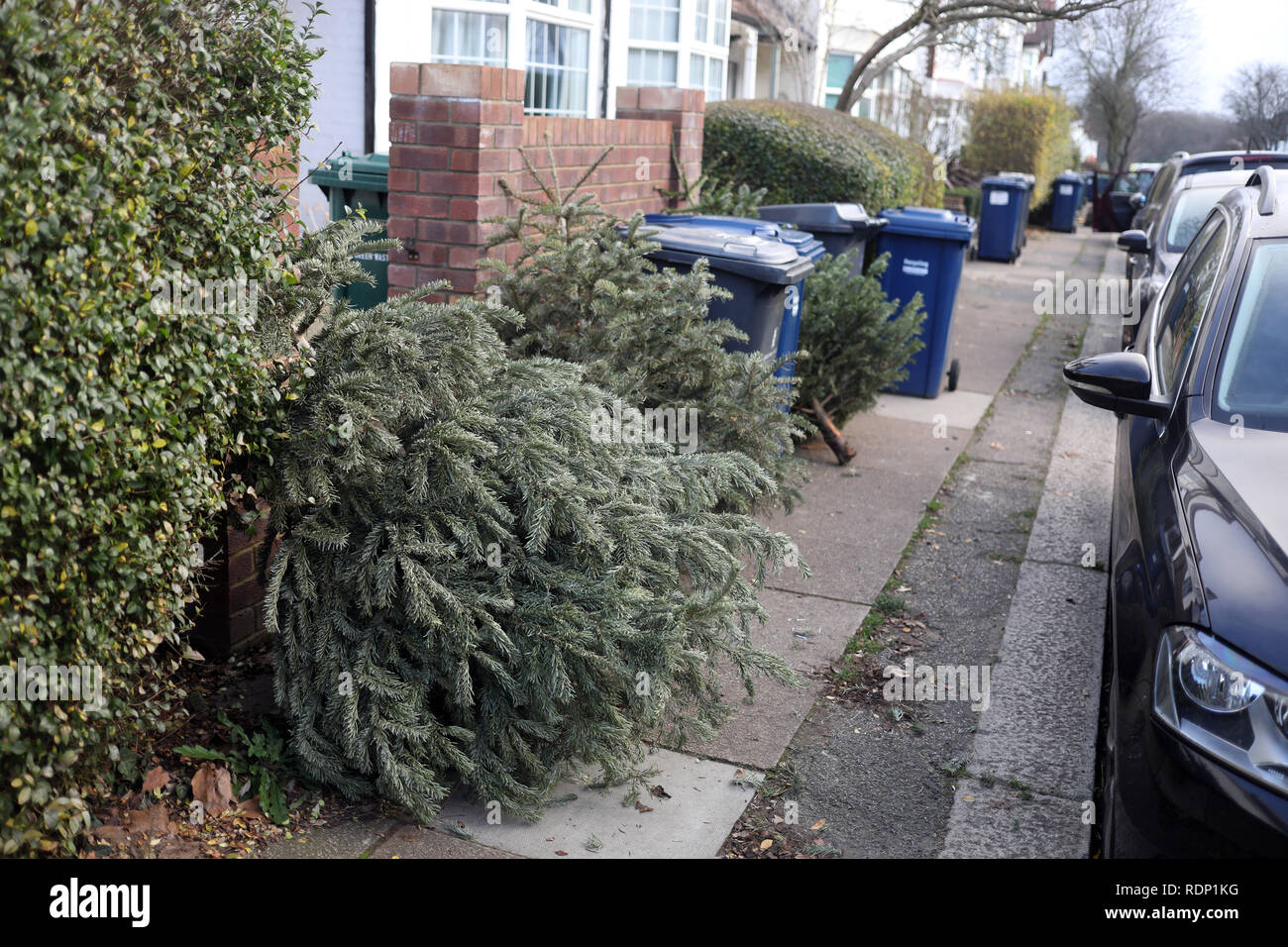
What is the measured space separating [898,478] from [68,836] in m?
5.10

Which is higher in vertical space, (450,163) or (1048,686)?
(450,163)

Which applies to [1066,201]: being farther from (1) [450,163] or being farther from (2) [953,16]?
(1) [450,163]

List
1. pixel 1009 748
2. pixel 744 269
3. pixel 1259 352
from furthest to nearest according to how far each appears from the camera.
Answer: pixel 744 269 < pixel 1009 748 < pixel 1259 352

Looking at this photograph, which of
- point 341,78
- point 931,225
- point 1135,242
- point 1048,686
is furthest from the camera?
point 1135,242

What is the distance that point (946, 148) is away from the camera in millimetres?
24312

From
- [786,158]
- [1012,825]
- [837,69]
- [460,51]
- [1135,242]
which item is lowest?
[1012,825]

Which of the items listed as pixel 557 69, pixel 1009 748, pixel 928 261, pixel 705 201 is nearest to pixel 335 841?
pixel 1009 748

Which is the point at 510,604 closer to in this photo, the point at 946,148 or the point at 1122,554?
the point at 1122,554

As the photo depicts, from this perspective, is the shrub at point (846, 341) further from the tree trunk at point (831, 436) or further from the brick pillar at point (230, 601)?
the brick pillar at point (230, 601)

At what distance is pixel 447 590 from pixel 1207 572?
6.21 ft

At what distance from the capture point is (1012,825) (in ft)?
11.1

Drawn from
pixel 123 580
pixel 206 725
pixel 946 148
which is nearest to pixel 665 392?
pixel 206 725

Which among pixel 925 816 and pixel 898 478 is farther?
pixel 898 478

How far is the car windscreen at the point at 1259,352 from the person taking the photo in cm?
345
